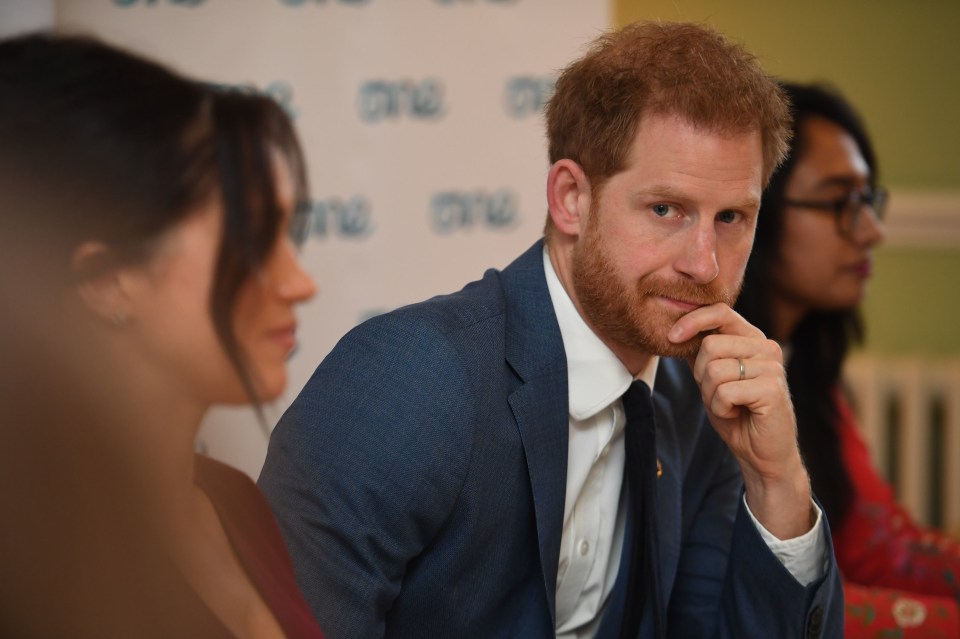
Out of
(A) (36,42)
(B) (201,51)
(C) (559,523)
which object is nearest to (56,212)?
(A) (36,42)

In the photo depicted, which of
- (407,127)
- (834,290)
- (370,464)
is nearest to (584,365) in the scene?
(370,464)

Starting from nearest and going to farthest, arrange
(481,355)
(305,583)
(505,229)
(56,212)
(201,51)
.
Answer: (56,212) < (305,583) < (481,355) < (201,51) < (505,229)

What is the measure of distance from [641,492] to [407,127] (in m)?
0.72

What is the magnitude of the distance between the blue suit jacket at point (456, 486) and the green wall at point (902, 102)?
1.80 m

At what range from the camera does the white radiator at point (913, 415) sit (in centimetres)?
262

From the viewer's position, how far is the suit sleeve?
2.63ft

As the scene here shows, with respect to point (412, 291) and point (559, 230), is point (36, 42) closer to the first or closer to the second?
point (559, 230)

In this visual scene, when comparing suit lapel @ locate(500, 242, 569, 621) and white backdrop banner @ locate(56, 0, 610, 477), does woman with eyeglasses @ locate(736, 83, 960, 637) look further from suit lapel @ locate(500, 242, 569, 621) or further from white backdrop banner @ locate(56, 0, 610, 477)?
suit lapel @ locate(500, 242, 569, 621)

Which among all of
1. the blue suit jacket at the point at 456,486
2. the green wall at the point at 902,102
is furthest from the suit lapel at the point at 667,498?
the green wall at the point at 902,102

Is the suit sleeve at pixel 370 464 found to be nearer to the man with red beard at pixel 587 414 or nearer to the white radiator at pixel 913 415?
the man with red beard at pixel 587 414

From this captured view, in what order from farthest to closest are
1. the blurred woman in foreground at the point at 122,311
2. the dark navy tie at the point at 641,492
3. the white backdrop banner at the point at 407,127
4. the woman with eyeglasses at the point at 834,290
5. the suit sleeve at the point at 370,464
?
the woman with eyeglasses at the point at 834,290 → the white backdrop banner at the point at 407,127 → the dark navy tie at the point at 641,492 → the suit sleeve at the point at 370,464 → the blurred woman in foreground at the point at 122,311

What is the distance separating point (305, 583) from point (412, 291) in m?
0.74

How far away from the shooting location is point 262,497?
2.19 ft

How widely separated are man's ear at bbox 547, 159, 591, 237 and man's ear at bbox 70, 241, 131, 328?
2.02 ft
